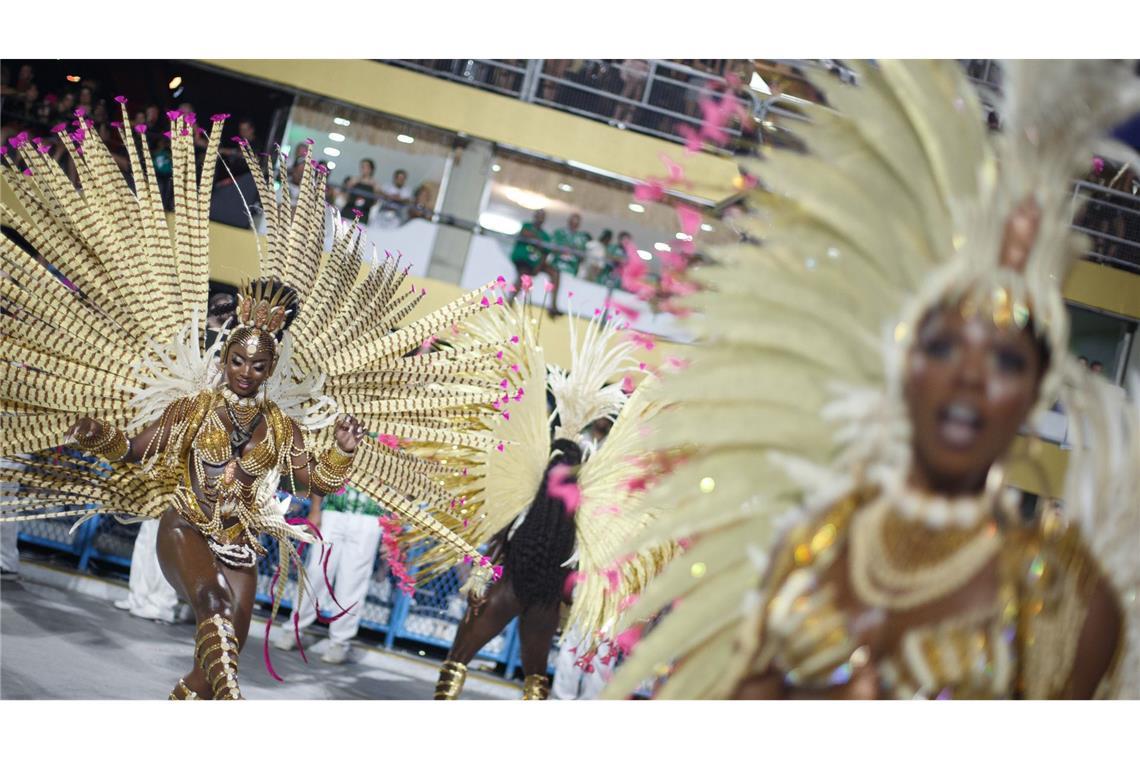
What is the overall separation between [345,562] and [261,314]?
325 cm

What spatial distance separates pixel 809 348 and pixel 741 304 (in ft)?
0.53

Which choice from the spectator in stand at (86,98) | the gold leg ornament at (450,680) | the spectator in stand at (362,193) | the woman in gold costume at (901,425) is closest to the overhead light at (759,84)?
the woman in gold costume at (901,425)

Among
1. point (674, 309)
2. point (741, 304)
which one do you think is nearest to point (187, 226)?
point (674, 309)

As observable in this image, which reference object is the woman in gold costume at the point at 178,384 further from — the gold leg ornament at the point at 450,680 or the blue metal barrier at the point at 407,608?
the blue metal barrier at the point at 407,608

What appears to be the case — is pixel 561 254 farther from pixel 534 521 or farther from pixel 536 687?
pixel 536 687

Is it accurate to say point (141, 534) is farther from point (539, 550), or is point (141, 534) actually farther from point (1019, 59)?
point (1019, 59)

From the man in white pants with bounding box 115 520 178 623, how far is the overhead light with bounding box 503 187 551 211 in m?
5.43

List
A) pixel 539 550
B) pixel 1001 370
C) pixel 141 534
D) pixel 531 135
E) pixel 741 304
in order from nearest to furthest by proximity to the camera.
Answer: pixel 1001 370 → pixel 741 304 → pixel 539 550 → pixel 141 534 → pixel 531 135

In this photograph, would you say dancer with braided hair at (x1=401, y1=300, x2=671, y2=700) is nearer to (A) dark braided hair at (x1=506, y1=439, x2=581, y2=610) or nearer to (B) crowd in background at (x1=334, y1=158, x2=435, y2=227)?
(A) dark braided hair at (x1=506, y1=439, x2=581, y2=610)

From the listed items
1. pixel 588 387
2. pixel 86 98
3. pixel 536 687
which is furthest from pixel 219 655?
pixel 86 98

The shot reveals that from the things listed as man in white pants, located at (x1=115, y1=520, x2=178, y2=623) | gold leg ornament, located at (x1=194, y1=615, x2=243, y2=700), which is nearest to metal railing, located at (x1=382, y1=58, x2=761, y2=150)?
man in white pants, located at (x1=115, y1=520, x2=178, y2=623)

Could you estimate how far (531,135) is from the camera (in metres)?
10.2

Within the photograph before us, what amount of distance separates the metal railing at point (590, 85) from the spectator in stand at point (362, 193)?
3.38ft

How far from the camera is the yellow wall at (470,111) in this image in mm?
9938
